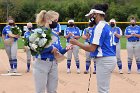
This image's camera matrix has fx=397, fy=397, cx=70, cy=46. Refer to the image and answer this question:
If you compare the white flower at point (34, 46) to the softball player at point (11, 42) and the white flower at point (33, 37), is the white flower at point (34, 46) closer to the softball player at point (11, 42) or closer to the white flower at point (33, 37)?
the white flower at point (33, 37)

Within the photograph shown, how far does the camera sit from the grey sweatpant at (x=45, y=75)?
25.7 feet

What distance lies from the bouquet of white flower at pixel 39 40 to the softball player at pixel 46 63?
0.46 feet

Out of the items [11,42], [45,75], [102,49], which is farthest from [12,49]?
[102,49]

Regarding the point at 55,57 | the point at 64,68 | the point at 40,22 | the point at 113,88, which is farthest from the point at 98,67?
the point at 64,68

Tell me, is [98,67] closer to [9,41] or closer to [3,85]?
[3,85]

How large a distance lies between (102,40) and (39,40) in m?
1.27

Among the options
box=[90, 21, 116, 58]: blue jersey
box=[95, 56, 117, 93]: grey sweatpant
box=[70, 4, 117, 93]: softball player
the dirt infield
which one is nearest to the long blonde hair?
box=[70, 4, 117, 93]: softball player

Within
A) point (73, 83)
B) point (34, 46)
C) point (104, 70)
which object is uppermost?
point (34, 46)

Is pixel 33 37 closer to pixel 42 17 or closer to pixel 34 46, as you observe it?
pixel 34 46

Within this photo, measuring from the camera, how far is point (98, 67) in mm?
7348

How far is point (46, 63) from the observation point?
7855 mm

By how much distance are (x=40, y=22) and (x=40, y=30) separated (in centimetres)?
19

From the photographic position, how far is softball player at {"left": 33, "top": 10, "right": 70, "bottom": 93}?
25.7 feet

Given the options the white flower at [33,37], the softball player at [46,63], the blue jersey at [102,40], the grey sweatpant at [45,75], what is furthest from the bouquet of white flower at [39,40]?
the blue jersey at [102,40]
